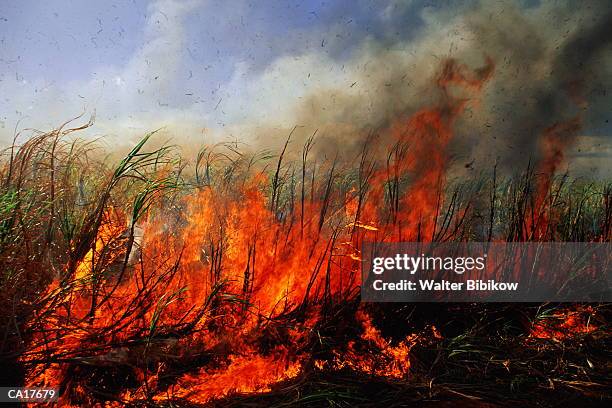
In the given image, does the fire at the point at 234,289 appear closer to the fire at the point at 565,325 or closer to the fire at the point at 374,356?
the fire at the point at 374,356

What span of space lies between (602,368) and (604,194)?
195 cm

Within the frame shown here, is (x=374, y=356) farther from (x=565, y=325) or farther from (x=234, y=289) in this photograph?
(x=565, y=325)

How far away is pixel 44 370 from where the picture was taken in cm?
250

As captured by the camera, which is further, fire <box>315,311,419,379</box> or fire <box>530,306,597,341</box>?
fire <box>530,306,597,341</box>

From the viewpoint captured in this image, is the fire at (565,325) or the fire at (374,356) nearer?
the fire at (374,356)

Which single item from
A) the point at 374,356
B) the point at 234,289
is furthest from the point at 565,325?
the point at 234,289

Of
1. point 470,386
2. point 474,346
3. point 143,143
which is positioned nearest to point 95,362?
Answer: point 143,143

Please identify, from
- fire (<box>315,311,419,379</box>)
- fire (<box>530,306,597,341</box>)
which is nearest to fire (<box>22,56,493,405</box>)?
fire (<box>315,311,419,379</box>)

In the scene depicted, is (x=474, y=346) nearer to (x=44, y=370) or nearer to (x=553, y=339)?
(x=553, y=339)

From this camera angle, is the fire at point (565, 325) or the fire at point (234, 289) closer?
the fire at point (234, 289)

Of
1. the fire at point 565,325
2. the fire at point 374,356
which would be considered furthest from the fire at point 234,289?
the fire at point 565,325

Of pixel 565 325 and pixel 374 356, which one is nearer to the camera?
pixel 374 356

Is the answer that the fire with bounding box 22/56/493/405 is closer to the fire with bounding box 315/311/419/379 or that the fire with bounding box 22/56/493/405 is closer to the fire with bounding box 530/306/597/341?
the fire with bounding box 315/311/419/379

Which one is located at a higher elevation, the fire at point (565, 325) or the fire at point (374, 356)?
the fire at point (565, 325)
